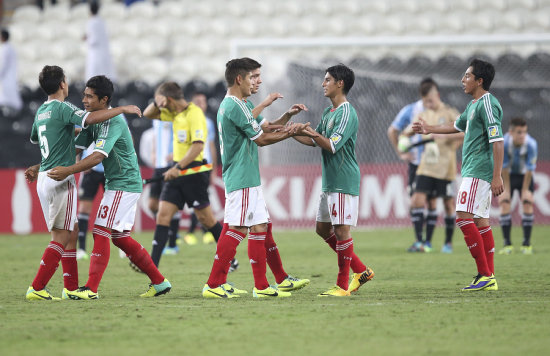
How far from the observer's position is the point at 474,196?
7520 millimetres

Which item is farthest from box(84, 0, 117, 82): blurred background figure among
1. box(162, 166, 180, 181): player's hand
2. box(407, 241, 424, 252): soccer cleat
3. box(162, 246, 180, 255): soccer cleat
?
box(162, 166, 180, 181): player's hand

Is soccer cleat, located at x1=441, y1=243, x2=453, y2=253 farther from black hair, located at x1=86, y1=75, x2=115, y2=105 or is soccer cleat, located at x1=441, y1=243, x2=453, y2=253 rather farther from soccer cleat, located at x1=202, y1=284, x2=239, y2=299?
black hair, located at x1=86, y1=75, x2=115, y2=105

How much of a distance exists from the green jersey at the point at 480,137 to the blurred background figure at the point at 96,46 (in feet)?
34.0

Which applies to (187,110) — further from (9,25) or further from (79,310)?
(9,25)

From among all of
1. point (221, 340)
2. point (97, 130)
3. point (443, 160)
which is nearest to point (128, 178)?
point (97, 130)

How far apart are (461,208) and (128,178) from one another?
9.33 feet

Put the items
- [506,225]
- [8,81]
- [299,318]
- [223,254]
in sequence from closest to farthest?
[299,318] → [223,254] → [506,225] → [8,81]

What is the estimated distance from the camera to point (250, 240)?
7.05 meters

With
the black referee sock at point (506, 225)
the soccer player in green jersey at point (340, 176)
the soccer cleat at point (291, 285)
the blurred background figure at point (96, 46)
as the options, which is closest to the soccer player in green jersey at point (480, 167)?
the soccer player in green jersey at point (340, 176)

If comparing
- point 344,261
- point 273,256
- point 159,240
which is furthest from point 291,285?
point 159,240

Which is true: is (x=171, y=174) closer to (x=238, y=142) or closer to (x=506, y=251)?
(x=238, y=142)

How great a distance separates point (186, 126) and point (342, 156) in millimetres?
2176

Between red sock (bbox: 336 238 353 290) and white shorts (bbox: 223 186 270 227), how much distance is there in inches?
28.0

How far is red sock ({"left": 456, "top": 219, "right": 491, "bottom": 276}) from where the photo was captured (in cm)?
748
